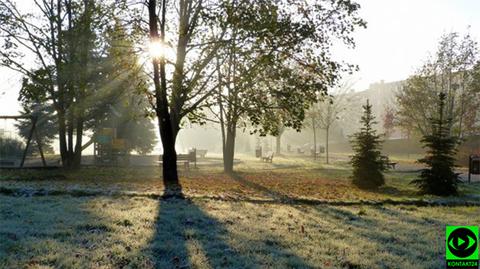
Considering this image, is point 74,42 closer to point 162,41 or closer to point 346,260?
point 162,41

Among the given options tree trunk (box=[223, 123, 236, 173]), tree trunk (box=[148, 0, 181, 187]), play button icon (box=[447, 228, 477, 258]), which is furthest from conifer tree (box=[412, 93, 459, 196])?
tree trunk (box=[223, 123, 236, 173])

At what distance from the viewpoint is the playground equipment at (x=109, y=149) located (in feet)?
82.6

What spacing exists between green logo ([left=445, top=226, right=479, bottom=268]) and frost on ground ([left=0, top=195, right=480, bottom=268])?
19 cm

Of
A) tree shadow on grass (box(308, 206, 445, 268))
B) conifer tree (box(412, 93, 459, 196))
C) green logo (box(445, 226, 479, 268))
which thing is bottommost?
tree shadow on grass (box(308, 206, 445, 268))

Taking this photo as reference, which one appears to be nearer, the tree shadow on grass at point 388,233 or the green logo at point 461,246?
the green logo at point 461,246

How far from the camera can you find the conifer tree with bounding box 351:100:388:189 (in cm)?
1526

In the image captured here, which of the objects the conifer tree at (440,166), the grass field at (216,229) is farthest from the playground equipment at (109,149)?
the conifer tree at (440,166)

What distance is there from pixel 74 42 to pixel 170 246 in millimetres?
13460

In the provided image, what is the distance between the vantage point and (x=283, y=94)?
13984 millimetres

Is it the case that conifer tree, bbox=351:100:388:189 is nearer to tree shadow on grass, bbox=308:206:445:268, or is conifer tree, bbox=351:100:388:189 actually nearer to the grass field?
the grass field

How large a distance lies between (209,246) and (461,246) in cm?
310

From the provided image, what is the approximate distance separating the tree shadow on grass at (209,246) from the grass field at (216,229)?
0.01 meters

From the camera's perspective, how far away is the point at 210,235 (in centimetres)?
631

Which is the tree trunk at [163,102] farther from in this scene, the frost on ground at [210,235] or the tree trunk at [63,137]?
the tree trunk at [63,137]
